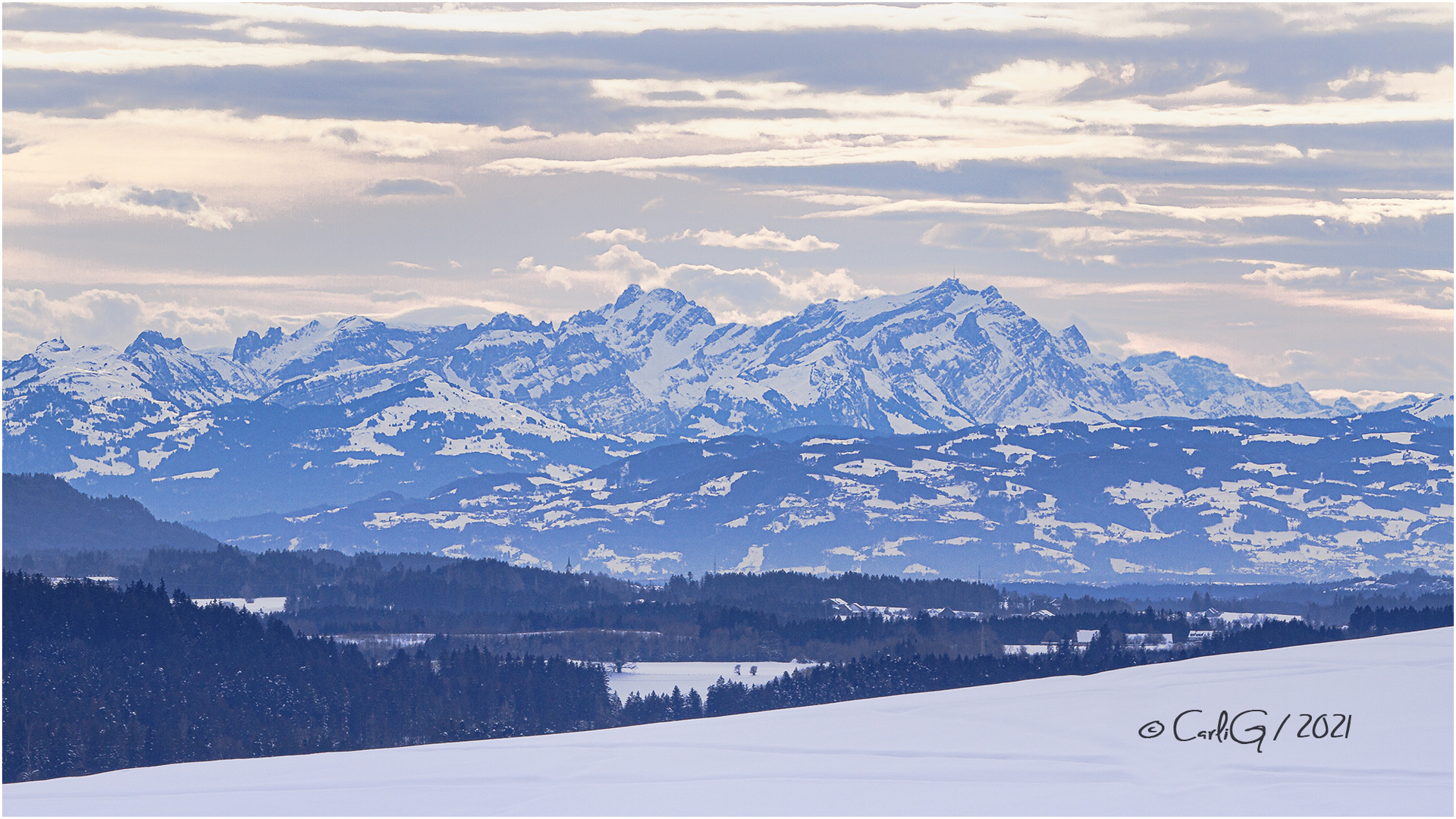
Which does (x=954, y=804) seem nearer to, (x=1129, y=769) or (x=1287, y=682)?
(x=1129, y=769)

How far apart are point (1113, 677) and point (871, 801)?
24601 mm

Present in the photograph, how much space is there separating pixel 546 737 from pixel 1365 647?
38.8m

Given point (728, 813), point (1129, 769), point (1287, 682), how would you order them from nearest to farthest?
point (728, 813), point (1129, 769), point (1287, 682)

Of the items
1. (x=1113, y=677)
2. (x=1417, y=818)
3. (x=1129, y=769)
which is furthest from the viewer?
(x=1113, y=677)

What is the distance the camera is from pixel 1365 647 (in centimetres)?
8638

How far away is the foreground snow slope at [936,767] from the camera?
59.4m

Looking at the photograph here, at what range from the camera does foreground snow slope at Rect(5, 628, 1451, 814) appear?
59438 mm

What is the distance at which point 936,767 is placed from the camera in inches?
2552

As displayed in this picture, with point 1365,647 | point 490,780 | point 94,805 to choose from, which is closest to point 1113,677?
point 1365,647

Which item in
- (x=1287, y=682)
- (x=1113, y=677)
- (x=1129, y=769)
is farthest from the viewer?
(x=1113, y=677)

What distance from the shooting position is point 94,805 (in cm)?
6338

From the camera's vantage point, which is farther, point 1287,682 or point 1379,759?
point 1287,682

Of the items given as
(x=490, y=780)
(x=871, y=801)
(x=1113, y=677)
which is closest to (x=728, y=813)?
(x=871, y=801)

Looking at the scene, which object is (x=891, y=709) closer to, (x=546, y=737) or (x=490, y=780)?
(x=546, y=737)
